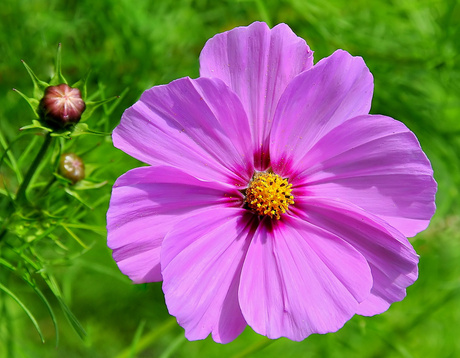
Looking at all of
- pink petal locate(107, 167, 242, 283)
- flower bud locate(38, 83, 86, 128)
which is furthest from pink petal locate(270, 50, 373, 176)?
flower bud locate(38, 83, 86, 128)

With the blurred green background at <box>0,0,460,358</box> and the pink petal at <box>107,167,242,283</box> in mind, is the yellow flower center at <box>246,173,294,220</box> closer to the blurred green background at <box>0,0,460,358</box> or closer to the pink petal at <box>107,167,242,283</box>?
the pink petal at <box>107,167,242,283</box>

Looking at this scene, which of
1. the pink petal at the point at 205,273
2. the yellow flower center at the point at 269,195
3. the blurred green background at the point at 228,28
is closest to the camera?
the pink petal at the point at 205,273

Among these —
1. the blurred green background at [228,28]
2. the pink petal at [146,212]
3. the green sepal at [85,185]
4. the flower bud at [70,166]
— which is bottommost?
the blurred green background at [228,28]

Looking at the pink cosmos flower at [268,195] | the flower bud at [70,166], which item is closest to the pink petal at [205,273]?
the pink cosmos flower at [268,195]

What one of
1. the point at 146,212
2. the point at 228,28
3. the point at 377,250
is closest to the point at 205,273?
the point at 146,212

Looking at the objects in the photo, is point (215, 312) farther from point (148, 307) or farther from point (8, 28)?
point (148, 307)

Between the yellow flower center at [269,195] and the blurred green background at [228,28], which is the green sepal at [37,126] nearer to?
the yellow flower center at [269,195]

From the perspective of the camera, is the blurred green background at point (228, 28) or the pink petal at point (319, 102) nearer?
the pink petal at point (319, 102)

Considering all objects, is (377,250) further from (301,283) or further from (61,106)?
(61,106)

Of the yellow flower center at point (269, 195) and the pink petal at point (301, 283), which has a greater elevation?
the yellow flower center at point (269, 195)
